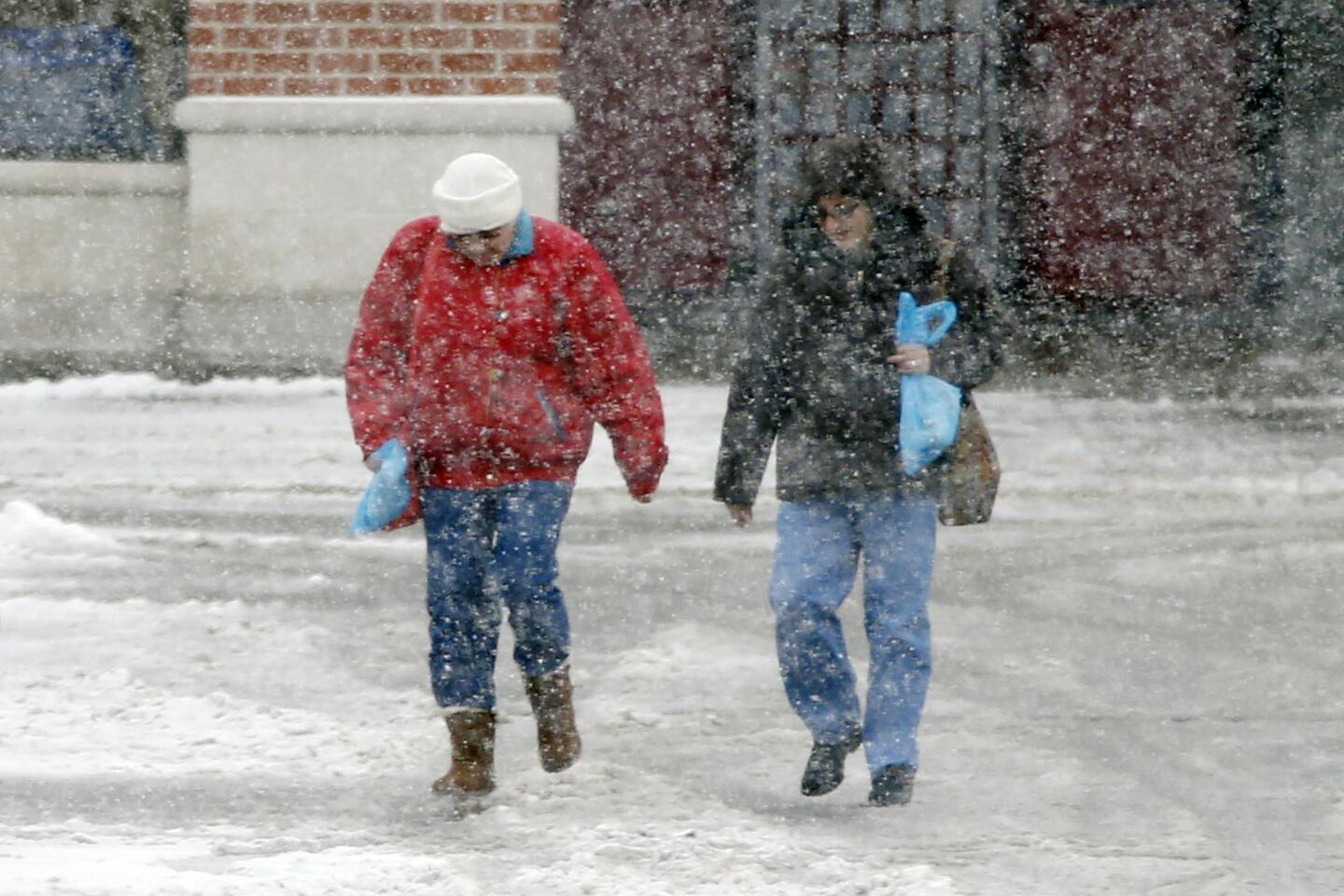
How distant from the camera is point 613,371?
228 inches

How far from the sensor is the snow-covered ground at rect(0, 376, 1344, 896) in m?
5.32

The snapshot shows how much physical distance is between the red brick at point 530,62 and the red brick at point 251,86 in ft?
4.34

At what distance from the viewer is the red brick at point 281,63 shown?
12.5m

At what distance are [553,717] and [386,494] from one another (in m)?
0.81

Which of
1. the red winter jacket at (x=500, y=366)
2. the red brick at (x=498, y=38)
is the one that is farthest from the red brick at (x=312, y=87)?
the red winter jacket at (x=500, y=366)

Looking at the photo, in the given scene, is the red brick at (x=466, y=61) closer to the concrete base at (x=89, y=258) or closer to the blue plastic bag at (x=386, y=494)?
the concrete base at (x=89, y=258)

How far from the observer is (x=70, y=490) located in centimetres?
1000

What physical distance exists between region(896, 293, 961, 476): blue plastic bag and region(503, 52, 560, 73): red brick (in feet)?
23.8

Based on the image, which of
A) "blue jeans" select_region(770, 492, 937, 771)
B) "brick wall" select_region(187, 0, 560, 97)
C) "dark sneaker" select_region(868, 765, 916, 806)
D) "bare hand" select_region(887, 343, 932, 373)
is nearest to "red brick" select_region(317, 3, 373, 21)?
"brick wall" select_region(187, 0, 560, 97)

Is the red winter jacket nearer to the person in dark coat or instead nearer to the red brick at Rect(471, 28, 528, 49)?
the person in dark coat

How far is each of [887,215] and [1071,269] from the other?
31.0ft

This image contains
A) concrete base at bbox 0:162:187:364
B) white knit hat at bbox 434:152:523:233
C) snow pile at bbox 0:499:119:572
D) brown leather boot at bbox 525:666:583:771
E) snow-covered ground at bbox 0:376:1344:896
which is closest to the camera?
snow-covered ground at bbox 0:376:1344:896

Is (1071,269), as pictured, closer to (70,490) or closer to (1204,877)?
(70,490)

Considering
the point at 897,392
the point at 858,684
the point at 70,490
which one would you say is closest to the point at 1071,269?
the point at 70,490
